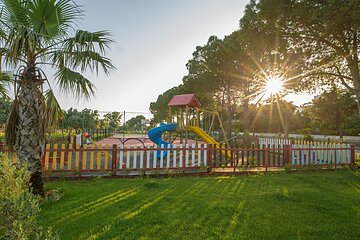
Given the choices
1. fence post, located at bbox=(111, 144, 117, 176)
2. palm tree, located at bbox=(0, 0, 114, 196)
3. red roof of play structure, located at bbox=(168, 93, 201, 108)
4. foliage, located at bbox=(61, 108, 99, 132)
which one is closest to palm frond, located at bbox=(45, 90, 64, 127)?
palm tree, located at bbox=(0, 0, 114, 196)

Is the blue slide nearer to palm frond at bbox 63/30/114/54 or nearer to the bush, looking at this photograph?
palm frond at bbox 63/30/114/54

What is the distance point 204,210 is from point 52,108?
149 inches

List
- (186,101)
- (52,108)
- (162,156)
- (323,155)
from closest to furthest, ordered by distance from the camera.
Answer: (52,108), (162,156), (323,155), (186,101)

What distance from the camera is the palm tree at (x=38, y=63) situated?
4.20 m

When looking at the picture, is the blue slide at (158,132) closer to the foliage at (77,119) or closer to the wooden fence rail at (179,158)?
the wooden fence rail at (179,158)

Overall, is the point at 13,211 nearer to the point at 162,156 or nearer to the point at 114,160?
the point at 114,160

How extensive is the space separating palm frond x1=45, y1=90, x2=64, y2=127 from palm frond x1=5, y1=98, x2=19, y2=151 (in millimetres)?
544

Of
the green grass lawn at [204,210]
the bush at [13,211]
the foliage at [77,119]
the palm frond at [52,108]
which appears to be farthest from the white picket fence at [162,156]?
the foliage at [77,119]

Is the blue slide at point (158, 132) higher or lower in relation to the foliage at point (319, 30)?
lower

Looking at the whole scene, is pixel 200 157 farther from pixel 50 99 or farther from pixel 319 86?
pixel 319 86

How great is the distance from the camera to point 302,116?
147 feet

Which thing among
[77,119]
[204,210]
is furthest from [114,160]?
[77,119]

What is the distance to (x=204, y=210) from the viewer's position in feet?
13.5

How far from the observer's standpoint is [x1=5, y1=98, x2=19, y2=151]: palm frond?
177 inches
